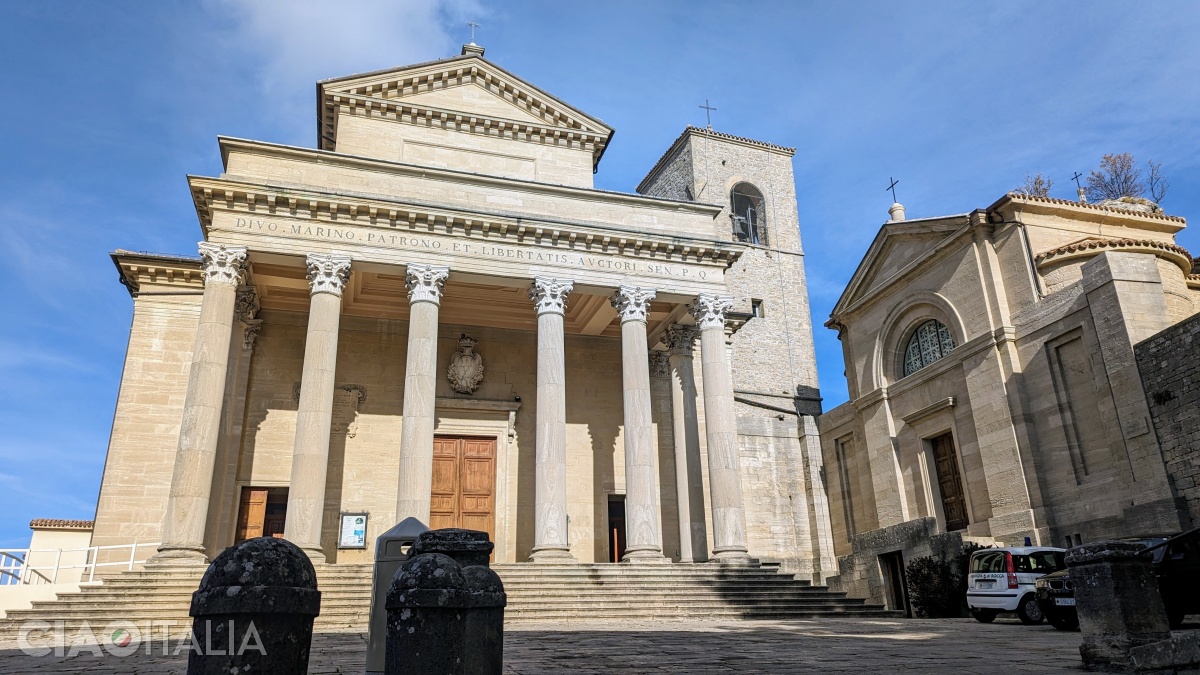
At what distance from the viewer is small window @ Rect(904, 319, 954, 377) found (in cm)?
2264

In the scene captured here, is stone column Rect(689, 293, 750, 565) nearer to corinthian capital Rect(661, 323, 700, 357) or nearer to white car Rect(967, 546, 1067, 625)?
corinthian capital Rect(661, 323, 700, 357)

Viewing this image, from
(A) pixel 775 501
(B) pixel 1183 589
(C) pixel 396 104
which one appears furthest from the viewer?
(A) pixel 775 501

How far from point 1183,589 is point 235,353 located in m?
19.1

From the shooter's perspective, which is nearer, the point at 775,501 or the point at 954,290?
the point at 954,290

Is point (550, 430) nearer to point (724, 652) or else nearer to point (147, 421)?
point (724, 652)

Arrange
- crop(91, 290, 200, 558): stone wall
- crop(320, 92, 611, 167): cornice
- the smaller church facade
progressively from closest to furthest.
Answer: the smaller church facade, crop(91, 290, 200, 558): stone wall, crop(320, 92, 611, 167): cornice

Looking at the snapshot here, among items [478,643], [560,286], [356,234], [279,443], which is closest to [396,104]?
[356,234]

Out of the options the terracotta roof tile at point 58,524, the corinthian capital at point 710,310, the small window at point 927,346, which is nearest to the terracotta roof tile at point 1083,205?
the small window at point 927,346

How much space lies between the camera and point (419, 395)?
17109mm

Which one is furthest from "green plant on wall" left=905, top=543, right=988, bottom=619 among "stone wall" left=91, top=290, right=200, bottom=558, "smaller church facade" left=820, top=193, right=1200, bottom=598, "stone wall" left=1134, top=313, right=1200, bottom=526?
"stone wall" left=91, top=290, right=200, bottom=558

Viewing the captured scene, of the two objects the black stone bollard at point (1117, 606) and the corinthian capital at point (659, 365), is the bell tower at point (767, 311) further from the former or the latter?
the black stone bollard at point (1117, 606)

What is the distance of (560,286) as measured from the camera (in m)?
19.1

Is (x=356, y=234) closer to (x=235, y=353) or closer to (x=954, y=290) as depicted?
(x=235, y=353)

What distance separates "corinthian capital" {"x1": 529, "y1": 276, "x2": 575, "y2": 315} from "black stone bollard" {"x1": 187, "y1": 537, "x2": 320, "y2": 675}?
49.0 ft
